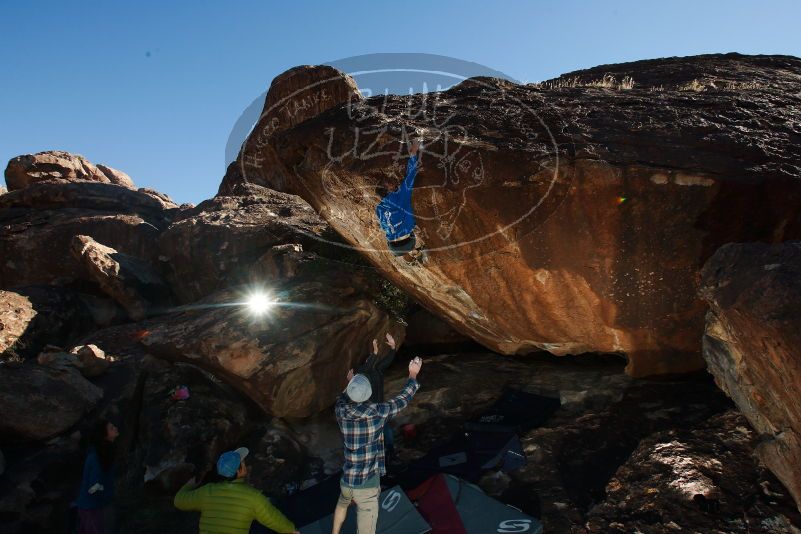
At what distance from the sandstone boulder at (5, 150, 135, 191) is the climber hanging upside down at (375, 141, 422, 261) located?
22.0 m

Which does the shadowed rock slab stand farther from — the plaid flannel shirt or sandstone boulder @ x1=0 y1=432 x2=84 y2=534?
the plaid flannel shirt

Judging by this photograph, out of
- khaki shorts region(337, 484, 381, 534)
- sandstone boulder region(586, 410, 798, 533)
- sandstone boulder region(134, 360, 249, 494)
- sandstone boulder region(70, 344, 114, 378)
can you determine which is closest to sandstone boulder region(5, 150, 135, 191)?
sandstone boulder region(70, 344, 114, 378)

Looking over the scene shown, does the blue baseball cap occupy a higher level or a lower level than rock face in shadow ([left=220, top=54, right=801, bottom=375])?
lower

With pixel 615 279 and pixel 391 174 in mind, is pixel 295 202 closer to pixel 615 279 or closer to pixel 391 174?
pixel 391 174

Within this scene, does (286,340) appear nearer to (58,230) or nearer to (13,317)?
(13,317)

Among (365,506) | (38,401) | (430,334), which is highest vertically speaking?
(430,334)

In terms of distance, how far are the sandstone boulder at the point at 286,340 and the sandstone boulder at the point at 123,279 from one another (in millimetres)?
5854

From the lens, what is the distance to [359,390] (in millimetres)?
4844

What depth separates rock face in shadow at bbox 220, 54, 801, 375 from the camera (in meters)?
5.85

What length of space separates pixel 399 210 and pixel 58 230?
16810mm

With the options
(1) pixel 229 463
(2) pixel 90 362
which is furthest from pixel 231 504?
(2) pixel 90 362

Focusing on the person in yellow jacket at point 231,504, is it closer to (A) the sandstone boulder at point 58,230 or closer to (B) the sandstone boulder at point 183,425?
(B) the sandstone boulder at point 183,425

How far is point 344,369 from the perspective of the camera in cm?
920

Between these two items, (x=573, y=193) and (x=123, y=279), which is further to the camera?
(x=123, y=279)
